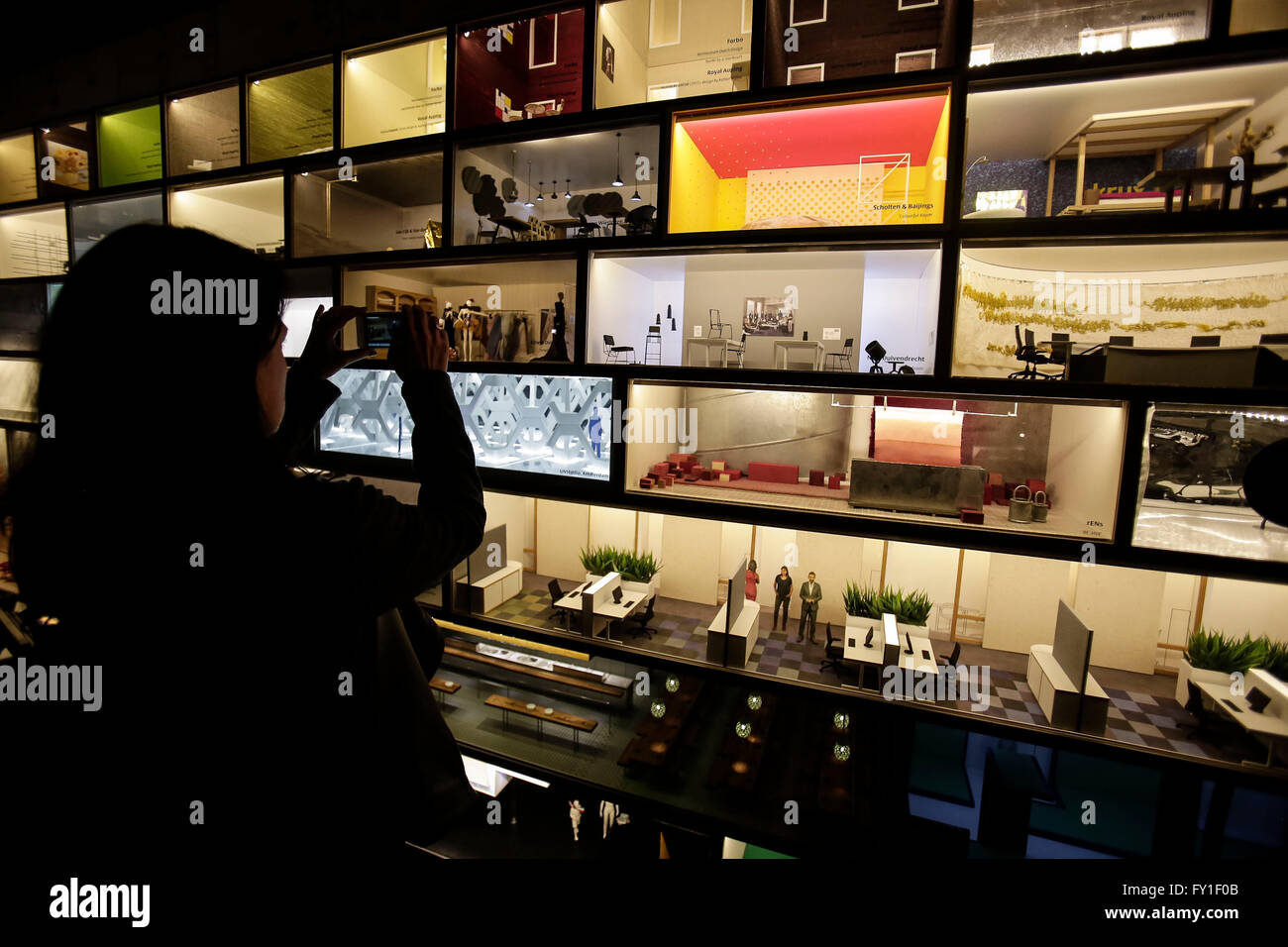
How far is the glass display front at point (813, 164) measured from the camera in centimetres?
205

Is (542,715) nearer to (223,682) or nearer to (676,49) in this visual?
(223,682)

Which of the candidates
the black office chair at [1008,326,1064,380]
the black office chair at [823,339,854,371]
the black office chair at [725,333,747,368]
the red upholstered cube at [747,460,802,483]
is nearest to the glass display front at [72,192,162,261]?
the black office chair at [725,333,747,368]

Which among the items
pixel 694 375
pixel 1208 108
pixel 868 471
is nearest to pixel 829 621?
pixel 868 471

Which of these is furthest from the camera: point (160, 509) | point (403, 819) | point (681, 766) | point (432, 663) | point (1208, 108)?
point (681, 766)

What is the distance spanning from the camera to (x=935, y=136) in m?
2.06

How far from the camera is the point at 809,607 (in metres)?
2.56

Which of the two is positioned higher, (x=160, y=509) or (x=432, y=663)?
(x=160, y=509)

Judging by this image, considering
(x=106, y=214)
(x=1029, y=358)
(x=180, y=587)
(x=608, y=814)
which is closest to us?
(x=180, y=587)

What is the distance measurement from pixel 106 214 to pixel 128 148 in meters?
0.43

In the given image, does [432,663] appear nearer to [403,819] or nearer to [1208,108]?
[403,819]

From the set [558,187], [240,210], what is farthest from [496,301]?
[240,210]

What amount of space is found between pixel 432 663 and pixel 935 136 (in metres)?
2.36

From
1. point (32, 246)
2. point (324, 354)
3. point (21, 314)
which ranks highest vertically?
point (32, 246)

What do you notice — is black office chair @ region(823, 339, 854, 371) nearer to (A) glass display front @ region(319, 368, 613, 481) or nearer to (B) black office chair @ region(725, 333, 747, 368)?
(B) black office chair @ region(725, 333, 747, 368)
